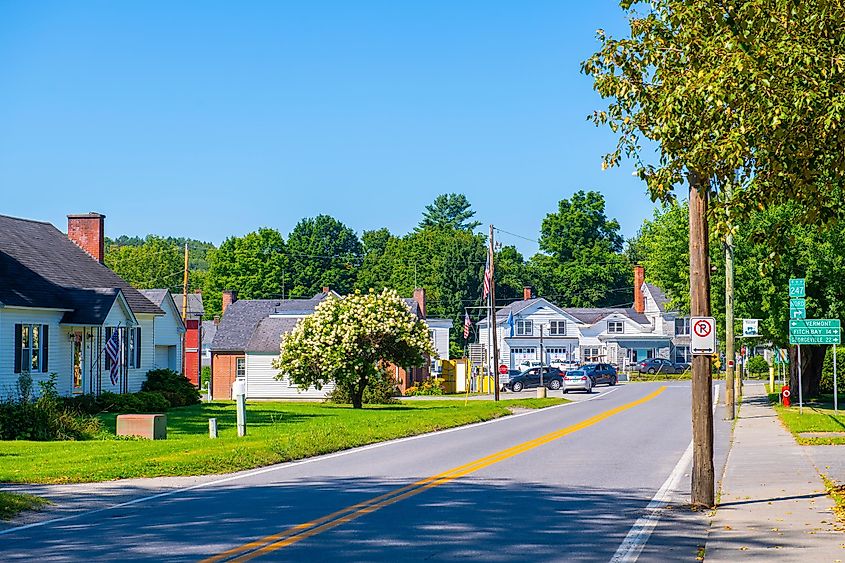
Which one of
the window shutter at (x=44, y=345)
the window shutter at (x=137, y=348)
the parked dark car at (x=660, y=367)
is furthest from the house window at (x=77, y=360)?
the parked dark car at (x=660, y=367)

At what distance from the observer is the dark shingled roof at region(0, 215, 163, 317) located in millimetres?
36406

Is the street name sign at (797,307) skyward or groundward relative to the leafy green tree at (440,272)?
groundward

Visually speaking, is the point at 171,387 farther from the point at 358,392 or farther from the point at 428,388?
the point at 428,388

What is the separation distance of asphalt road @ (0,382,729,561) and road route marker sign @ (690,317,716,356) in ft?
7.06

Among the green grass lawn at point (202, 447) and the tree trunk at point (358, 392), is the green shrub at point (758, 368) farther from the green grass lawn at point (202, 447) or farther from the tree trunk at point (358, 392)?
the green grass lawn at point (202, 447)

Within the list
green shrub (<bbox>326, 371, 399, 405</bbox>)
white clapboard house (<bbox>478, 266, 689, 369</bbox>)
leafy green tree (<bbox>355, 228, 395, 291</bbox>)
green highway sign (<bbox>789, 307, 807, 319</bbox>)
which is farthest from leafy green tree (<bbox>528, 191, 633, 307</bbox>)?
green highway sign (<bbox>789, 307, 807, 319</bbox>)

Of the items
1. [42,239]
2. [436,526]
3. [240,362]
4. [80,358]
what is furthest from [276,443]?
[240,362]

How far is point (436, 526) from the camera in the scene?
12938 millimetres

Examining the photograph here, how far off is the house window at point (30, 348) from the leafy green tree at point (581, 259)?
9684cm

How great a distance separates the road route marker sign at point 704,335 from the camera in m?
14.6

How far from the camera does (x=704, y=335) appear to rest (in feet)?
48.2

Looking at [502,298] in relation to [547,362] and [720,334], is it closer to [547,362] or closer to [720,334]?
[547,362]

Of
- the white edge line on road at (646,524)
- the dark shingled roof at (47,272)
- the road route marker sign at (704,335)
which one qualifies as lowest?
the white edge line on road at (646,524)

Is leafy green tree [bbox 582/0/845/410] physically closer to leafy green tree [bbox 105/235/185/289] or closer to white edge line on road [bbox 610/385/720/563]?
white edge line on road [bbox 610/385/720/563]
